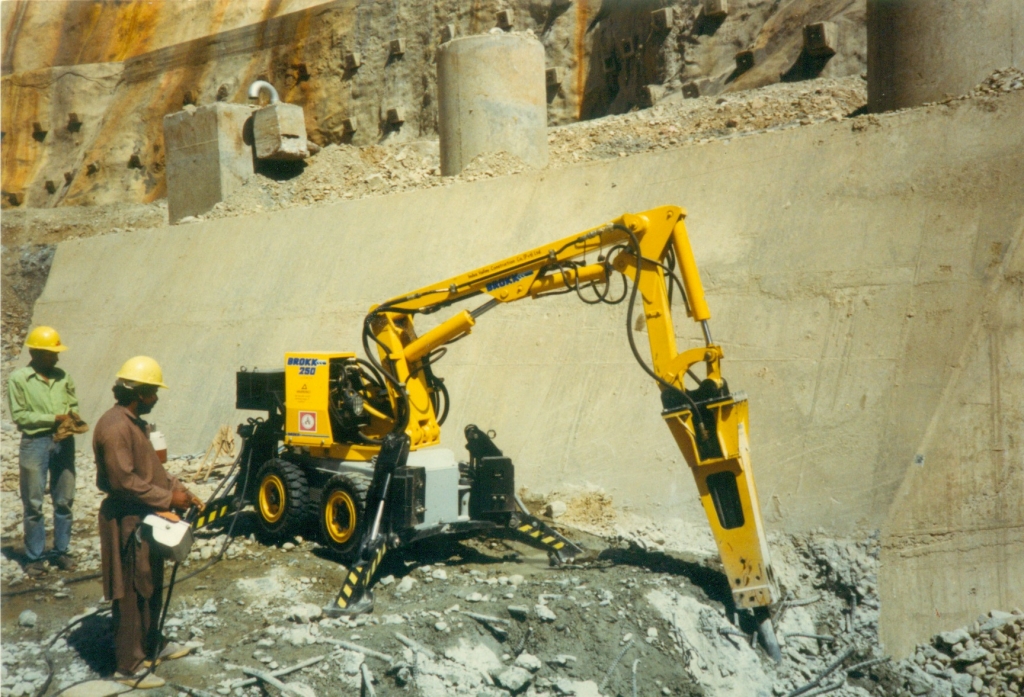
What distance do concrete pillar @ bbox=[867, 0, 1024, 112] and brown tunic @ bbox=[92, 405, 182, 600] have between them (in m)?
7.36

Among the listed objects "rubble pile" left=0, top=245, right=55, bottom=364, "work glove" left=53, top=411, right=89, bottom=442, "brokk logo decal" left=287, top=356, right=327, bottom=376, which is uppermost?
"rubble pile" left=0, top=245, right=55, bottom=364

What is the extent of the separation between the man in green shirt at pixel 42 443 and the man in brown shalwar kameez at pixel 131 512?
2.24 m

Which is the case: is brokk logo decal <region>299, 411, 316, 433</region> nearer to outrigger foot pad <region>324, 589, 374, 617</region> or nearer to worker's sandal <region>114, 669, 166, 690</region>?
outrigger foot pad <region>324, 589, 374, 617</region>

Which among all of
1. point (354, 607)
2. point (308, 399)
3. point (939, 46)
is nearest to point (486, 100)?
point (939, 46)

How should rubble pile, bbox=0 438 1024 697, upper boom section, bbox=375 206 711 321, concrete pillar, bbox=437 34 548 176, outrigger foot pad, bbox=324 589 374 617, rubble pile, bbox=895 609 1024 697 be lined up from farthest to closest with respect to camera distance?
concrete pillar, bbox=437 34 548 176 < outrigger foot pad, bbox=324 589 374 617 < upper boom section, bbox=375 206 711 321 < rubble pile, bbox=895 609 1024 697 < rubble pile, bbox=0 438 1024 697

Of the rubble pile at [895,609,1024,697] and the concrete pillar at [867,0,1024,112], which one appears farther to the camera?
the concrete pillar at [867,0,1024,112]

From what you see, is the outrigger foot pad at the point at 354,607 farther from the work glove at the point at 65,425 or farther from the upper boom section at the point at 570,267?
the work glove at the point at 65,425

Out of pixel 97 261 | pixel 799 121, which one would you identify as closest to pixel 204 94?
pixel 97 261

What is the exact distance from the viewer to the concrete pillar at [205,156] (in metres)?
16.2

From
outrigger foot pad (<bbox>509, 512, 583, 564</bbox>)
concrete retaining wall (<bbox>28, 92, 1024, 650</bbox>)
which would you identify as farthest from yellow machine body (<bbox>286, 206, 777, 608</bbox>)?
concrete retaining wall (<bbox>28, 92, 1024, 650</bbox>)

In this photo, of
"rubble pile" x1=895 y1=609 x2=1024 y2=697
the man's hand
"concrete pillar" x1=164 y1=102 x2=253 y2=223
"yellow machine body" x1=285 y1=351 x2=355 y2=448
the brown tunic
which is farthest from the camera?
"concrete pillar" x1=164 y1=102 x2=253 y2=223

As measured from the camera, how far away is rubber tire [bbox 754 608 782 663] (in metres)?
6.01

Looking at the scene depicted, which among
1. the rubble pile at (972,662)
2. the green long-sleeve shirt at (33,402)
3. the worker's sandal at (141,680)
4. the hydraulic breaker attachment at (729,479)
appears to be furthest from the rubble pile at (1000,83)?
the green long-sleeve shirt at (33,402)

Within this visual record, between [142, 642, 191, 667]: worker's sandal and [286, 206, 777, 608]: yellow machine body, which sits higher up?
[286, 206, 777, 608]: yellow machine body
